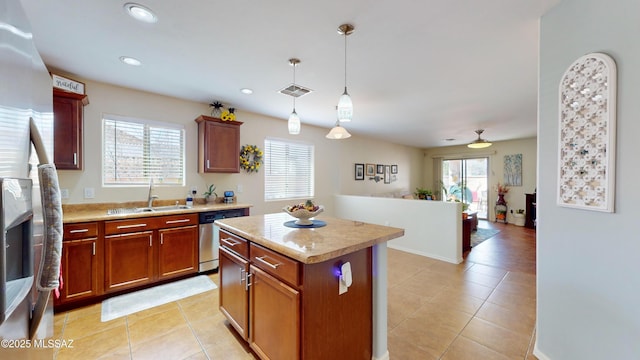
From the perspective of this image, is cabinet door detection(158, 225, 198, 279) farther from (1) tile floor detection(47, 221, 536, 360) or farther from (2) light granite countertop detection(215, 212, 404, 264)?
(2) light granite countertop detection(215, 212, 404, 264)

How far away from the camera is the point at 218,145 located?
12.1 feet

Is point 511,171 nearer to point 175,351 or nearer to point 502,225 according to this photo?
point 502,225

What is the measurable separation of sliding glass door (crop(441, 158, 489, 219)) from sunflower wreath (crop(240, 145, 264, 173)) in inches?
258

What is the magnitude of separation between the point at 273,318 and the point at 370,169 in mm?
5626

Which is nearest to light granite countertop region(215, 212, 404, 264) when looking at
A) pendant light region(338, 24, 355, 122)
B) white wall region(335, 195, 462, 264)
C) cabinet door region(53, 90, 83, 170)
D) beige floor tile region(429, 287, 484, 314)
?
pendant light region(338, 24, 355, 122)

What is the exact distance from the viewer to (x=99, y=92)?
3.02 meters

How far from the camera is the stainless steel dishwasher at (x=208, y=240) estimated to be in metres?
3.28

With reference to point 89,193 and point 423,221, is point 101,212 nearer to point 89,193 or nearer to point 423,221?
point 89,193

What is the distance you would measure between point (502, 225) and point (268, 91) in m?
7.18

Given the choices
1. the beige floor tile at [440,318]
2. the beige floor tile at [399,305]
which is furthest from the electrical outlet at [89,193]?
the beige floor tile at [440,318]

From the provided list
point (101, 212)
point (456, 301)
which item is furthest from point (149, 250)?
point (456, 301)

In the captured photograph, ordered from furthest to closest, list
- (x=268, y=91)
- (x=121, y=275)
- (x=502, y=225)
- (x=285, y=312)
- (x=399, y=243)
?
1. (x=502, y=225)
2. (x=399, y=243)
3. (x=268, y=91)
4. (x=121, y=275)
5. (x=285, y=312)

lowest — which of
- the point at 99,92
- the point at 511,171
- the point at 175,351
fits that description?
the point at 175,351

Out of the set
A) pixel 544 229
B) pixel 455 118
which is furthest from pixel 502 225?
pixel 544 229
